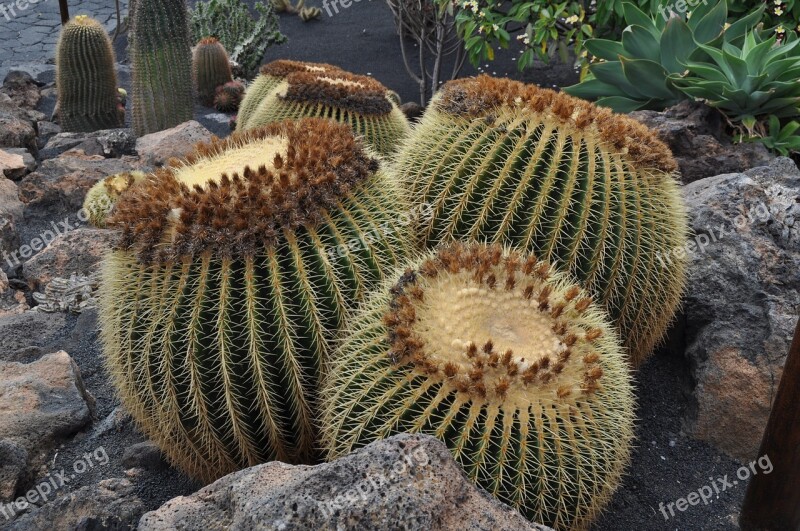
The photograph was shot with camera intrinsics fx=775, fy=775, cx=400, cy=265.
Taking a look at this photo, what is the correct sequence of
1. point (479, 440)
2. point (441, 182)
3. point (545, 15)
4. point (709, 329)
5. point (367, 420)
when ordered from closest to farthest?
point (479, 440) → point (367, 420) → point (441, 182) → point (709, 329) → point (545, 15)

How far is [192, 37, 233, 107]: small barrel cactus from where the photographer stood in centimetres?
991

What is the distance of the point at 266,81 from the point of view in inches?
223

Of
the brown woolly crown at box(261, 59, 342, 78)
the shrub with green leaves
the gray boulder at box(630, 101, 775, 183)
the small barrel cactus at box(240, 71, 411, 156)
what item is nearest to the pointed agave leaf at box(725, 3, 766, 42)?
the gray boulder at box(630, 101, 775, 183)

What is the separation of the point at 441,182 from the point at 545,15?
4877 mm

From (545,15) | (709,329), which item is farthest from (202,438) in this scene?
(545,15)

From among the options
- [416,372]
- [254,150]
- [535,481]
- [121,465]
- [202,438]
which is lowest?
[121,465]

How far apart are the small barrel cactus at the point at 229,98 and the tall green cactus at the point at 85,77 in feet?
4.53

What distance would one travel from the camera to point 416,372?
2.14m

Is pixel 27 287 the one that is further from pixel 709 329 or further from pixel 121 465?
pixel 709 329

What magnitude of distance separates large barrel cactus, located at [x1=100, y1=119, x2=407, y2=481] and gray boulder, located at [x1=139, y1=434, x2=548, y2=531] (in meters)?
0.57

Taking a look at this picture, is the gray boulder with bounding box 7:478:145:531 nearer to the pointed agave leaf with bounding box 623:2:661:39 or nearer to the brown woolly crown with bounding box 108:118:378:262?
the brown woolly crown with bounding box 108:118:378:262

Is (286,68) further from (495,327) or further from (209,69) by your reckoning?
(209,69)

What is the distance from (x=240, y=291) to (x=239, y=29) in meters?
10.3

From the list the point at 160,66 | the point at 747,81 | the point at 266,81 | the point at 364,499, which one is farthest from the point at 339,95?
the point at 160,66
